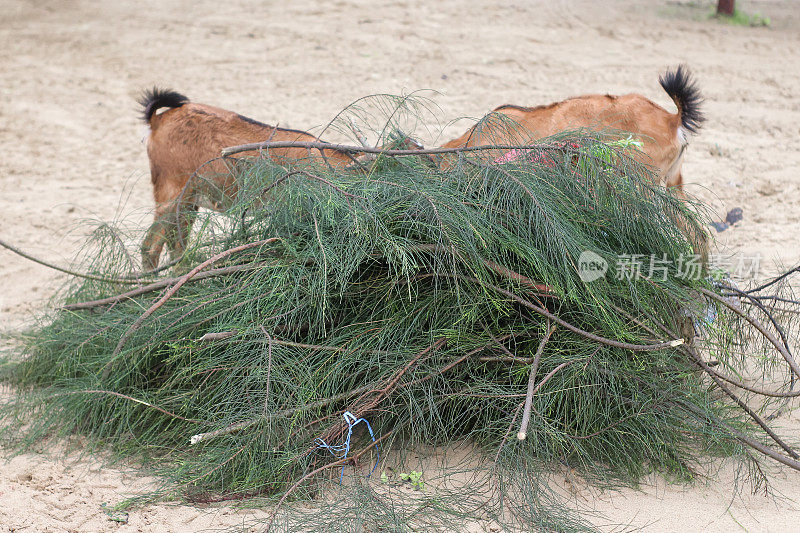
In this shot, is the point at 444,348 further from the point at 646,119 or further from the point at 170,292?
the point at 646,119

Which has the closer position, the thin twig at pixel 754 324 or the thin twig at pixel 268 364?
the thin twig at pixel 268 364

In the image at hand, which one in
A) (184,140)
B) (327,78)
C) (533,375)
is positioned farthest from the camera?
(327,78)

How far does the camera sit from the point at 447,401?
9.94ft

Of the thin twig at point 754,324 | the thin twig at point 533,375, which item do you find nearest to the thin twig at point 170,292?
the thin twig at point 533,375

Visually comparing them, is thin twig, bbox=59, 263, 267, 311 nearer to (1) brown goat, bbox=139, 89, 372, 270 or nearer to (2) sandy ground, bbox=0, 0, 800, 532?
(2) sandy ground, bbox=0, 0, 800, 532

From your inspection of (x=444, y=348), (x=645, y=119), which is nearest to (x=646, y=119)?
(x=645, y=119)

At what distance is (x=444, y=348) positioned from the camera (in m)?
3.05

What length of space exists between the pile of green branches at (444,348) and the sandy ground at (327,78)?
0.36 meters

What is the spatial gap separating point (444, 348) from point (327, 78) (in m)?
5.80

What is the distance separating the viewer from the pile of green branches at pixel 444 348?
2.85 meters

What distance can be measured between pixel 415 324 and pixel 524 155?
0.86m

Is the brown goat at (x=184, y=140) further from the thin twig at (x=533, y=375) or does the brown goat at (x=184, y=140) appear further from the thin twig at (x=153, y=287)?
the thin twig at (x=533, y=375)

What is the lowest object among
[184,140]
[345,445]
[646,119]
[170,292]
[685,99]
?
[345,445]

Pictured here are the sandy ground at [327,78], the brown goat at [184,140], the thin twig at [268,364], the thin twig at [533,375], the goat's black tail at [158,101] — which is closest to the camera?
the thin twig at [533,375]
